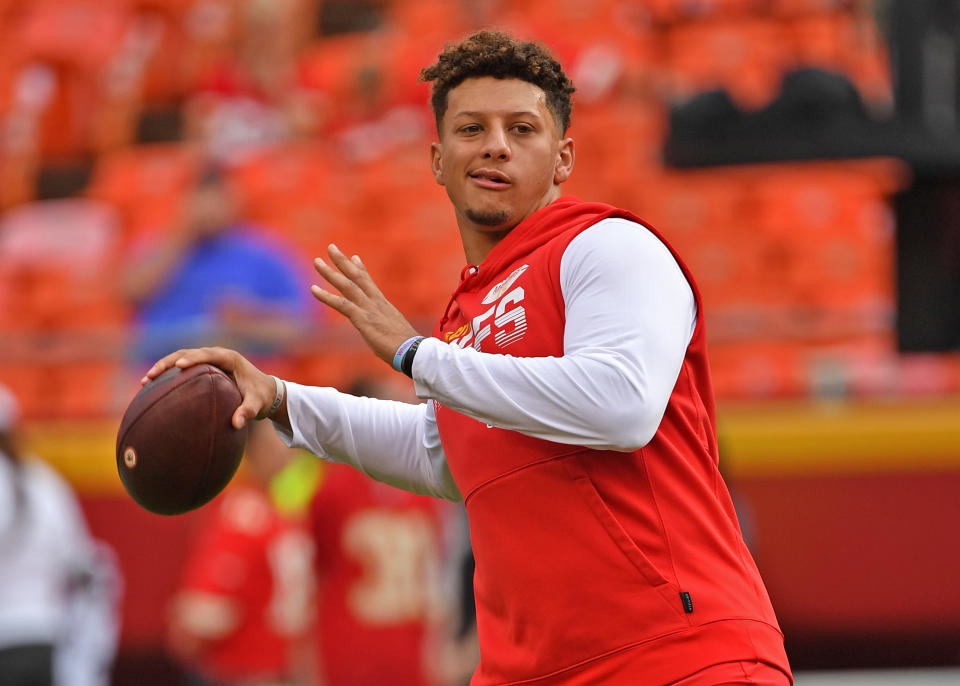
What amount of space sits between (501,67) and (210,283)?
4734 millimetres

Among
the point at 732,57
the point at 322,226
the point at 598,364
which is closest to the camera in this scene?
the point at 598,364

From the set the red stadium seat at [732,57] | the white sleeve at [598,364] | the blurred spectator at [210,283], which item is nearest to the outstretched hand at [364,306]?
the white sleeve at [598,364]

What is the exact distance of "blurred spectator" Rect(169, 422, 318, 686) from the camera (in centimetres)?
630

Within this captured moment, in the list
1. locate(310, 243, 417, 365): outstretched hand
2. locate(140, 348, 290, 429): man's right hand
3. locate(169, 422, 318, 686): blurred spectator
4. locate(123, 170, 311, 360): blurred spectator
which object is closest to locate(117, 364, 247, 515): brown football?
locate(140, 348, 290, 429): man's right hand

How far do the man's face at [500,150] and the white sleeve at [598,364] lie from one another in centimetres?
26

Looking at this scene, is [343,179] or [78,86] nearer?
[343,179]

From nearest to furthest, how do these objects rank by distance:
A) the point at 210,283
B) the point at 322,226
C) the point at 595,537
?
1. the point at 595,537
2. the point at 210,283
3. the point at 322,226

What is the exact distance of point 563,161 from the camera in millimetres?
2877

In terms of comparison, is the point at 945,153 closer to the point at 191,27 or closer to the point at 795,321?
the point at 795,321

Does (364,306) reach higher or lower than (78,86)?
lower

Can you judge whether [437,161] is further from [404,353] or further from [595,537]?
[595,537]

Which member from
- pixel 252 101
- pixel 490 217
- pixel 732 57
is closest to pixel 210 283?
pixel 732 57

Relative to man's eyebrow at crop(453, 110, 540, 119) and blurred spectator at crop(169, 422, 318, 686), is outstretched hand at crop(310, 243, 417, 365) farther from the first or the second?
blurred spectator at crop(169, 422, 318, 686)

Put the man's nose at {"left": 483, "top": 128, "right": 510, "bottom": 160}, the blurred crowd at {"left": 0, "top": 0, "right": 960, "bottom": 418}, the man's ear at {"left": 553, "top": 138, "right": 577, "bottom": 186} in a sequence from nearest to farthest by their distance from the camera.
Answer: the man's nose at {"left": 483, "top": 128, "right": 510, "bottom": 160}, the man's ear at {"left": 553, "top": 138, "right": 577, "bottom": 186}, the blurred crowd at {"left": 0, "top": 0, "right": 960, "bottom": 418}
